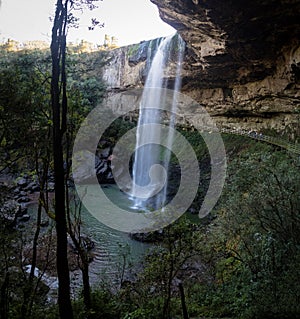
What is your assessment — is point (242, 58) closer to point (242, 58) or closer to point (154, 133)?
point (242, 58)

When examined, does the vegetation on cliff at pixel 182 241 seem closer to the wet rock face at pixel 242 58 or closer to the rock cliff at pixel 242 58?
the wet rock face at pixel 242 58

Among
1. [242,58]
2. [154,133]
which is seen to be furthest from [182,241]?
[154,133]

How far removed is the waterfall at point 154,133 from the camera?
Answer: 67.1ft

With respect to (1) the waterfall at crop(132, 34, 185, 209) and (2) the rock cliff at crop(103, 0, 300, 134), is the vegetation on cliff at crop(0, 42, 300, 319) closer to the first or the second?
(2) the rock cliff at crop(103, 0, 300, 134)

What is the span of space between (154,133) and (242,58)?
12542mm

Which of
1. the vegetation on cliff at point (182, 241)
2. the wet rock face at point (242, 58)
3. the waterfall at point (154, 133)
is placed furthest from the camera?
the waterfall at point (154, 133)

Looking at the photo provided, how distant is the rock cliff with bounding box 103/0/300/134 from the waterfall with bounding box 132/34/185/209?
5.38 feet

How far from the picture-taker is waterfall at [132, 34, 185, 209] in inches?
805

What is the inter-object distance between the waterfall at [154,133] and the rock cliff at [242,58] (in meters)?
1.64

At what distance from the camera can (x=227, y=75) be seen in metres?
18.7

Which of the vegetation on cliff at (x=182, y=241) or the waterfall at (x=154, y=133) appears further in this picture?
the waterfall at (x=154, y=133)

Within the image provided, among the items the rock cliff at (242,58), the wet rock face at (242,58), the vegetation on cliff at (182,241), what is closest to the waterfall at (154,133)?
the rock cliff at (242,58)

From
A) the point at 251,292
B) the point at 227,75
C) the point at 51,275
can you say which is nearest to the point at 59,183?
the point at 251,292

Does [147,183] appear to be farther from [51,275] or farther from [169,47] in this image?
[51,275]
